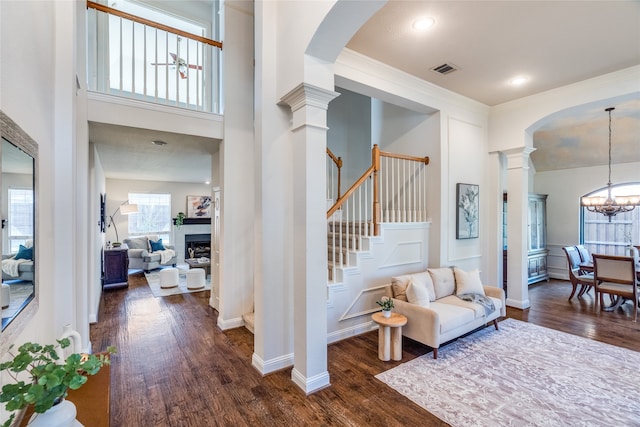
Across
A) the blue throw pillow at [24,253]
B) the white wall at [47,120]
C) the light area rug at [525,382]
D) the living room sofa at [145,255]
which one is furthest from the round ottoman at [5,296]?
the living room sofa at [145,255]

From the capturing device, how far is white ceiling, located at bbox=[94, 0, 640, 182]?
2.77m

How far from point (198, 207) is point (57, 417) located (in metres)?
9.57

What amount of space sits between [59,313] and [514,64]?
17.3ft

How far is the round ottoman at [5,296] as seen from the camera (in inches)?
43.0

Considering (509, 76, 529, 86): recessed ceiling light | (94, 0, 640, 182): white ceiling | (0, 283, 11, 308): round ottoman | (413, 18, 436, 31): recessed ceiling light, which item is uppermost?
(413, 18, 436, 31): recessed ceiling light

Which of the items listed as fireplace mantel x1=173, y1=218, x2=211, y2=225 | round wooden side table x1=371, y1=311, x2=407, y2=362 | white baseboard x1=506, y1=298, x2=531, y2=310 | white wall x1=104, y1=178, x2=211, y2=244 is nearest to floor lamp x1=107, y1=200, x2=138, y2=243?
white wall x1=104, y1=178, x2=211, y2=244

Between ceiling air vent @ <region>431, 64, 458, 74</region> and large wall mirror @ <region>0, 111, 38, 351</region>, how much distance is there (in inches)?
160

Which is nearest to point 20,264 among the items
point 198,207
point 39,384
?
point 39,384

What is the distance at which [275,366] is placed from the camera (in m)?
2.83

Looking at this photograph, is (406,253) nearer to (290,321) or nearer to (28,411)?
(290,321)

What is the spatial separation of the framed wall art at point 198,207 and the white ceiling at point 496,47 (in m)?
4.50

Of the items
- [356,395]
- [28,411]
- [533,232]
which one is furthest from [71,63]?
[533,232]

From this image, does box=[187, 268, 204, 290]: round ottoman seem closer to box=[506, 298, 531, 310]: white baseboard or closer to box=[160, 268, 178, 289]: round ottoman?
box=[160, 268, 178, 289]: round ottoman

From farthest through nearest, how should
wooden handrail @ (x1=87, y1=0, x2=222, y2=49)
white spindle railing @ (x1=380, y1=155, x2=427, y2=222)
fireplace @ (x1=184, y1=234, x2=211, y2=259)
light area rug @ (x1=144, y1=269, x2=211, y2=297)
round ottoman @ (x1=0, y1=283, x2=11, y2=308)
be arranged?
1. fireplace @ (x1=184, y1=234, x2=211, y2=259)
2. light area rug @ (x1=144, y1=269, x2=211, y2=297)
3. white spindle railing @ (x1=380, y1=155, x2=427, y2=222)
4. wooden handrail @ (x1=87, y1=0, x2=222, y2=49)
5. round ottoman @ (x1=0, y1=283, x2=11, y2=308)
